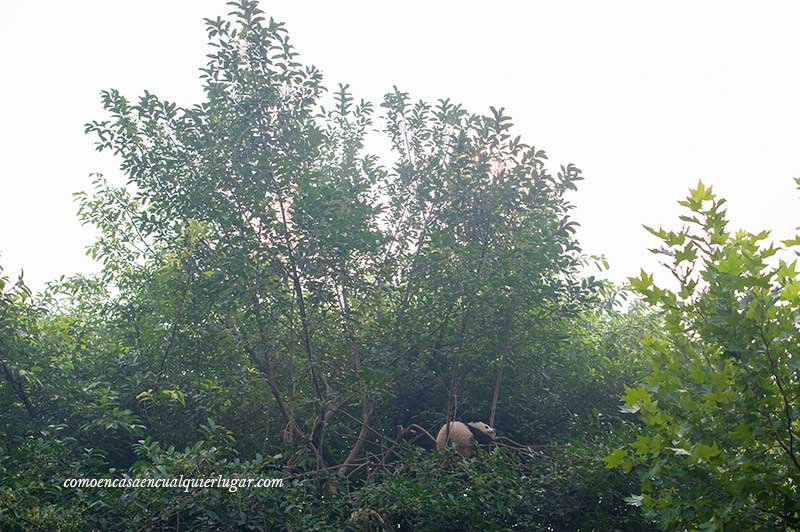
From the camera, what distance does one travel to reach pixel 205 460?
19.5 ft


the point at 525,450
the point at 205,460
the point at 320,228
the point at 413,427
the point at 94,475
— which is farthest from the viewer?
the point at 413,427

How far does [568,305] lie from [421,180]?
80.3 inches

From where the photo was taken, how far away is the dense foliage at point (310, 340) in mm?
6309

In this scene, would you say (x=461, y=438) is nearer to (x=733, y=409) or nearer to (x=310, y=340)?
(x=310, y=340)

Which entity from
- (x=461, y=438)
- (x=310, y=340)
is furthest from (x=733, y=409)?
(x=310, y=340)

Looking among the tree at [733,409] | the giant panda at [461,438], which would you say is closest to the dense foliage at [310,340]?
the giant panda at [461,438]

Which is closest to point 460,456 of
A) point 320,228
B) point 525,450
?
point 525,450

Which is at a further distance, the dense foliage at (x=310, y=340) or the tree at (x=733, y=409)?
the dense foliage at (x=310, y=340)

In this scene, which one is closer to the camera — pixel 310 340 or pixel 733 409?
pixel 733 409

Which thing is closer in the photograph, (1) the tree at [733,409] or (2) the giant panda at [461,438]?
(1) the tree at [733,409]

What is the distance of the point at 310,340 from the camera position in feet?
25.2

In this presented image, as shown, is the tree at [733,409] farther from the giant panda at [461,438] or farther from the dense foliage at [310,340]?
the giant panda at [461,438]

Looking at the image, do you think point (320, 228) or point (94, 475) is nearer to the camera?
point (94, 475)

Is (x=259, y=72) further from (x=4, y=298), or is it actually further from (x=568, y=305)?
(x=568, y=305)
